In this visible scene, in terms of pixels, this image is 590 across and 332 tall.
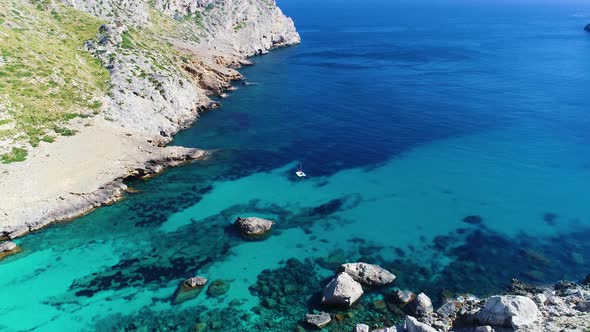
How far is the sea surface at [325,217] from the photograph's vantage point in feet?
142

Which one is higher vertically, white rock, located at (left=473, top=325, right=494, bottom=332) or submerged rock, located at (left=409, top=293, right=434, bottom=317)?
white rock, located at (left=473, top=325, right=494, bottom=332)

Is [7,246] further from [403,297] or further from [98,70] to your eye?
[403,297]

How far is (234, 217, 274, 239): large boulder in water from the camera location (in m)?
54.1

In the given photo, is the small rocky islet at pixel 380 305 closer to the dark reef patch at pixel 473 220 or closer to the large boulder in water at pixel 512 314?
the large boulder in water at pixel 512 314

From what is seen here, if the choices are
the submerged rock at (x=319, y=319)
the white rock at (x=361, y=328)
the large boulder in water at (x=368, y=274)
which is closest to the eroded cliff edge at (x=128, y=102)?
the submerged rock at (x=319, y=319)

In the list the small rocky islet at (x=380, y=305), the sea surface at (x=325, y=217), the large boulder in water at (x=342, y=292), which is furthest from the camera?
the sea surface at (x=325, y=217)

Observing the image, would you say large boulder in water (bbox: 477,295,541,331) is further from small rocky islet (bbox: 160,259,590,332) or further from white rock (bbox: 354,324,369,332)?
white rock (bbox: 354,324,369,332)

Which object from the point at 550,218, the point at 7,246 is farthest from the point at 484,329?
the point at 7,246

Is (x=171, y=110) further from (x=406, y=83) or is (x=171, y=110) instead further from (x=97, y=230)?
(x=406, y=83)

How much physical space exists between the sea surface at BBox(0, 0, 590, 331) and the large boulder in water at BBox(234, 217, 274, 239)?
1.40 m

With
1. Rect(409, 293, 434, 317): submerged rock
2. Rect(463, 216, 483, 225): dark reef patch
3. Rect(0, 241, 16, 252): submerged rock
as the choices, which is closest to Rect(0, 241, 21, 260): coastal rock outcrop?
Rect(0, 241, 16, 252): submerged rock

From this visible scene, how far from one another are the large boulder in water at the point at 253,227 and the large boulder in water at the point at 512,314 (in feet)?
92.7

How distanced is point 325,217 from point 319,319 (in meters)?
20.0

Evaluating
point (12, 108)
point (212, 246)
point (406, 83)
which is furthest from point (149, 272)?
point (406, 83)
